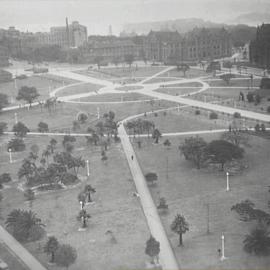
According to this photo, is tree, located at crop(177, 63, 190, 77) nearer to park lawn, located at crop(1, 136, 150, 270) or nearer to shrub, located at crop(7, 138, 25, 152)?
shrub, located at crop(7, 138, 25, 152)

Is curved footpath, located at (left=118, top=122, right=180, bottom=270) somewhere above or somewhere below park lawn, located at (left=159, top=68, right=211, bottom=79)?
below

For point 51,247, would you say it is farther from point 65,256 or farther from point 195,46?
point 195,46

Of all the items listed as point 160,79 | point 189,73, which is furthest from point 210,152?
point 189,73

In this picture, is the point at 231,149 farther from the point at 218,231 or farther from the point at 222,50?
the point at 222,50

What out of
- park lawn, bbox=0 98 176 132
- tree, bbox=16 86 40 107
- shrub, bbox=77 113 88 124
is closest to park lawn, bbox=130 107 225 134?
park lawn, bbox=0 98 176 132

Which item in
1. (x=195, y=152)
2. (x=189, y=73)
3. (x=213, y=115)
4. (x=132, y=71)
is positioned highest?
(x=132, y=71)

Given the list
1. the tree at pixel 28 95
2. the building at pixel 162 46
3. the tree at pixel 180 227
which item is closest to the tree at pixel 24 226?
the tree at pixel 180 227

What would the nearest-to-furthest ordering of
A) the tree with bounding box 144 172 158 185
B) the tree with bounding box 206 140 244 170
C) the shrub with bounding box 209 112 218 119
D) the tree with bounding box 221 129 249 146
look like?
the tree with bounding box 144 172 158 185 < the tree with bounding box 206 140 244 170 < the tree with bounding box 221 129 249 146 < the shrub with bounding box 209 112 218 119

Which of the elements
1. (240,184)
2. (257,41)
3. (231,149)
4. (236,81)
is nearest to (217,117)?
(231,149)
